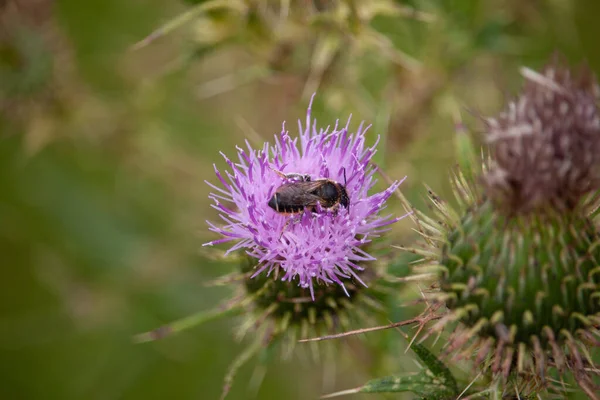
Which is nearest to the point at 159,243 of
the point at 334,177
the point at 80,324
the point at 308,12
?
the point at 80,324

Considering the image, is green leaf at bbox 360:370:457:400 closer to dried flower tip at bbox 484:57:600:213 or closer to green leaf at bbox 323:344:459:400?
green leaf at bbox 323:344:459:400

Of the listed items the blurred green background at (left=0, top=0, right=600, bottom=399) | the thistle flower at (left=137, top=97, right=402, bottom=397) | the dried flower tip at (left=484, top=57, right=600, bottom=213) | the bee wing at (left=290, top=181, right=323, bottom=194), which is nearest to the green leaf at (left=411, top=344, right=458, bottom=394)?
the thistle flower at (left=137, top=97, right=402, bottom=397)

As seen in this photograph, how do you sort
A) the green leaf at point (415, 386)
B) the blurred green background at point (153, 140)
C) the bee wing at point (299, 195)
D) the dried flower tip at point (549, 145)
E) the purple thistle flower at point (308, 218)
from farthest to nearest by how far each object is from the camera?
the blurred green background at point (153, 140), the purple thistle flower at point (308, 218), the bee wing at point (299, 195), the green leaf at point (415, 386), the dried flower tip at point (549, 145)

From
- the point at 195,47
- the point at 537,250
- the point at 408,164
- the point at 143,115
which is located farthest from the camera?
the point at 143,115

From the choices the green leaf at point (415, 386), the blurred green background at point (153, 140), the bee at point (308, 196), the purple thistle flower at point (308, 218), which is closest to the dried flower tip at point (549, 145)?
the purple thistle flower at point (308, 218)

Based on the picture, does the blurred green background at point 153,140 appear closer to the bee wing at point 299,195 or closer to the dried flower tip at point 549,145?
the bee wing at point 299,195

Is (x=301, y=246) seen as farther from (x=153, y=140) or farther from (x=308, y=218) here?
(x=153, y=140)

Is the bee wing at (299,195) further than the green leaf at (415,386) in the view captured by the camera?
Yes

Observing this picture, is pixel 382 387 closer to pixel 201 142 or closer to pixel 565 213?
pixel 565 213
